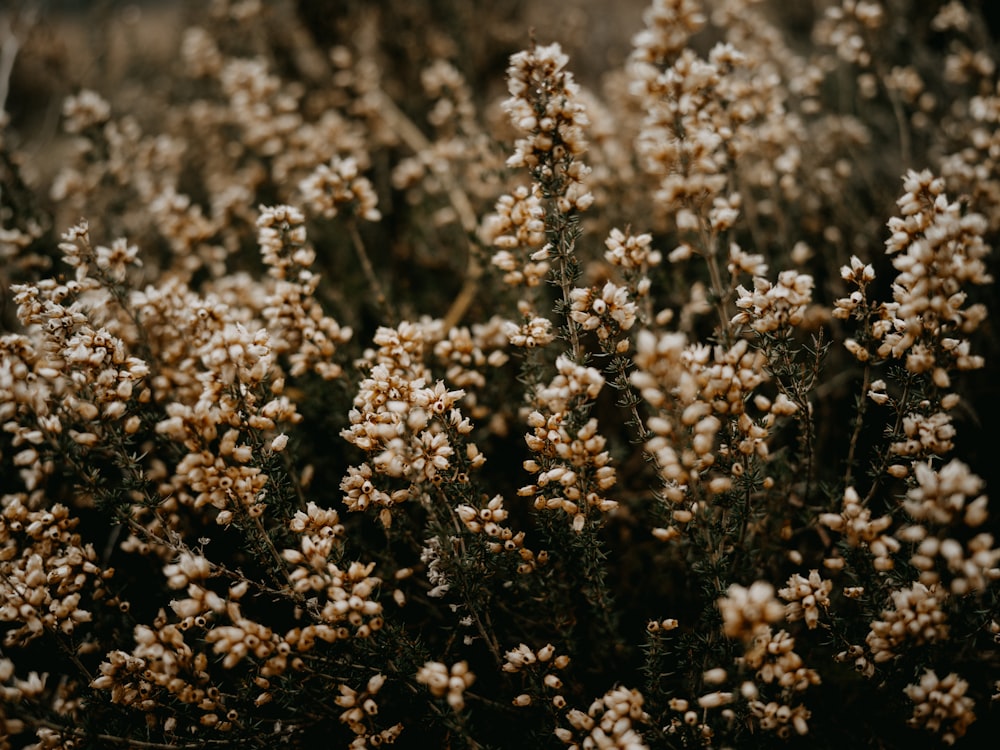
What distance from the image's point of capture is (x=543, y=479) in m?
2.56

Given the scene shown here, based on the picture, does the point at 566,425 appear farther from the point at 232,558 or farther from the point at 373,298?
the point at 373,298

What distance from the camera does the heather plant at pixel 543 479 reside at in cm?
237

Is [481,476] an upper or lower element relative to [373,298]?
lower

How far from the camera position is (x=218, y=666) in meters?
3.45

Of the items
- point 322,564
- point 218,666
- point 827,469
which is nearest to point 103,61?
point 218,666

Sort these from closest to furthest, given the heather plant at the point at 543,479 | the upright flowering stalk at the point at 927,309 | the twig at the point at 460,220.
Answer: the upright flowering stalk at the point at 927,309 → the heather plant at the point at 543,479 → the twig at the point at 460,220

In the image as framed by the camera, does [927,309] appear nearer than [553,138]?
Yes

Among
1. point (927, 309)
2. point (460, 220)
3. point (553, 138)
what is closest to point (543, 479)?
A: point (553, 138)

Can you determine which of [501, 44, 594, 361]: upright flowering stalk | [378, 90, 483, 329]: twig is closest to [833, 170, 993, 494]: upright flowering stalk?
[501, 44, 594, 361]: upright flowering stalk

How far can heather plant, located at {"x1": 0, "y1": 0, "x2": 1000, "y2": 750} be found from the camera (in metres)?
2.37

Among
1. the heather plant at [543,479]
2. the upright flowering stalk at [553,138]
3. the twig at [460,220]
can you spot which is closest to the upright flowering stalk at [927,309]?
the heather plant at [543,479]

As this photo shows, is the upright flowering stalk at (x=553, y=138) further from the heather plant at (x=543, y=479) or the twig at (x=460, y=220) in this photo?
the twig at (x=460, y=220)

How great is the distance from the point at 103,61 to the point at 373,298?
6.69 meters

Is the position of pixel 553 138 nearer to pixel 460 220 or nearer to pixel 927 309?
pixel 927 309
